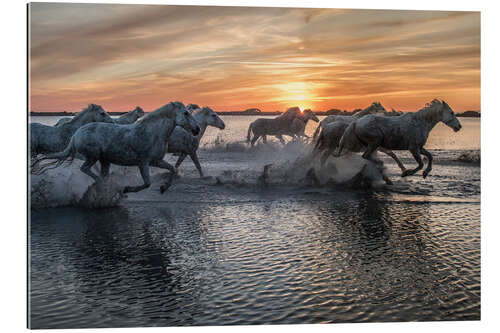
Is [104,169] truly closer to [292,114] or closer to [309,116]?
[309,116]

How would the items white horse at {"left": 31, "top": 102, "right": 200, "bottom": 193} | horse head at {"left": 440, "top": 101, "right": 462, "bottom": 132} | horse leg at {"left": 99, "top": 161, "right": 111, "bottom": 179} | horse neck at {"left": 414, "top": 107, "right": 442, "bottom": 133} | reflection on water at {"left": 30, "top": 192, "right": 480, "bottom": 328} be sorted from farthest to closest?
horse neck at {"left": 414, "top": 107, "right": 442, "bottom": 133} < horse head at {"left": 440, "top": 101, "right": 462, "bottom": 132} < horse leg at {"left": 99, "top": 161, "right": 111, "bottom": 179} < white horse at {"left": 31, "top": 102, "right": 200, "bottom": 193} < reflection on water at {"left": 30, "top": 192, "right": 480, "bottom": 328}

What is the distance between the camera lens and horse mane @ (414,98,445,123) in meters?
10.3

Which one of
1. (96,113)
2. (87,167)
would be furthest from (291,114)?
(87,167)

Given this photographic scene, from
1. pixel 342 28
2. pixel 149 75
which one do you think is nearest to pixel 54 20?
pixel 149 75

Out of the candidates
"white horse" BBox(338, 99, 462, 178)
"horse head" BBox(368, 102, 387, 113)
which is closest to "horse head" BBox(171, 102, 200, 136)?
"white horse" BBox(338, 99, 462, 178)

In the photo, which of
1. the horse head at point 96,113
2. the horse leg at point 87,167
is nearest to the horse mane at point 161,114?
the horse leg at point 87,167

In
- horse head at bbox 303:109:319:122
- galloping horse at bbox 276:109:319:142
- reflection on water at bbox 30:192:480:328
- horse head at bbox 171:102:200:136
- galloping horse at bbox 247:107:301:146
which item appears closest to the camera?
reflection on water at bbox 30:192:480:328

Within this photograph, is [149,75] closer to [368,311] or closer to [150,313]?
[150,313]

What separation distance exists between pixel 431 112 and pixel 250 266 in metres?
6.03

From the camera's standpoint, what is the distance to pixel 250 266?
637cm

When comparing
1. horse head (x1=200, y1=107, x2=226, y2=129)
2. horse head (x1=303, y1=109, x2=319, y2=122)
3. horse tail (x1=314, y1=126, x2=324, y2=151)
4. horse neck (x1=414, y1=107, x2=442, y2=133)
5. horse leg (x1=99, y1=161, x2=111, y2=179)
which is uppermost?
horse head (x1=303, y1=109, x2=319, y2=122)

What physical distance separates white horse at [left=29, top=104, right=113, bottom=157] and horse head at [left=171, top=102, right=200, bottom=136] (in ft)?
6.46

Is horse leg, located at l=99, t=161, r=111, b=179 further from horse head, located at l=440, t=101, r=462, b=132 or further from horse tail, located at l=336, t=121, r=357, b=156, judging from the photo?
horse head, located at l=440, t=101, r=462, b=132
